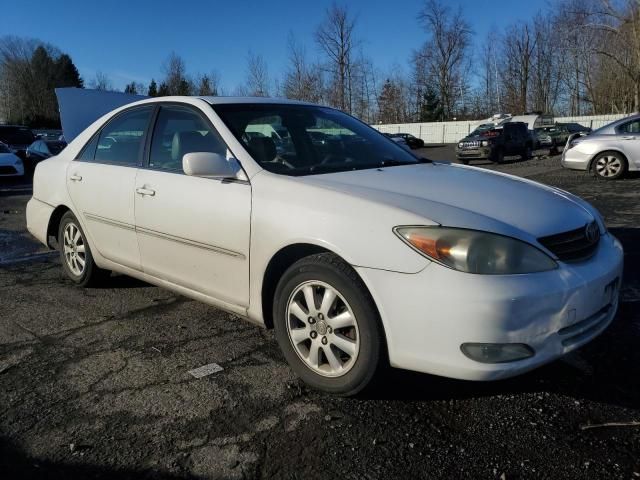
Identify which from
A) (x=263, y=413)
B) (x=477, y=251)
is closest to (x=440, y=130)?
(x=477, y=251)

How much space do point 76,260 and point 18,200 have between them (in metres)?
8.18

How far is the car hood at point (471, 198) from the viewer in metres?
2.43

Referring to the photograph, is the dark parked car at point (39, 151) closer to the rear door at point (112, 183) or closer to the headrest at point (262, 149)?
the rear door at point (112, 183)

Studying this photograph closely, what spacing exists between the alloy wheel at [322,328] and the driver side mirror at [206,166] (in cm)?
83

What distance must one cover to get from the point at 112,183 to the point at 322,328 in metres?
2.15

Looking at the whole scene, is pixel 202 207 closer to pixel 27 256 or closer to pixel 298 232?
pixel 298 232

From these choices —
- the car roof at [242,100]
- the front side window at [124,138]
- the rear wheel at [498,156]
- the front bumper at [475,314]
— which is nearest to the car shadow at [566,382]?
the front bumper at [475,314]

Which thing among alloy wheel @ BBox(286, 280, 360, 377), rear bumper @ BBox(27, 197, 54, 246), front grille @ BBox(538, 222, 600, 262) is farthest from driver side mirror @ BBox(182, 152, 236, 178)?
rear bumper @ BBox(27, 197, 54, 246)

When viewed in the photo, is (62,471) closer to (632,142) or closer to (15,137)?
(632,142)

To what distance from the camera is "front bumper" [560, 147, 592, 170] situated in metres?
11.6

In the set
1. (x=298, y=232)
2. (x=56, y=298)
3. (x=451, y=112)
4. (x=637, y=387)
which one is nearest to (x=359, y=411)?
(x=298, y=232)

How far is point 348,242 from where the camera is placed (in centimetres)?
248

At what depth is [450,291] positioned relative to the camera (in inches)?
87.7

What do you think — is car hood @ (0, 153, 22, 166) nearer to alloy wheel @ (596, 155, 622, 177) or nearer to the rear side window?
alloy wheel @ (596, 155, 622, 177)
